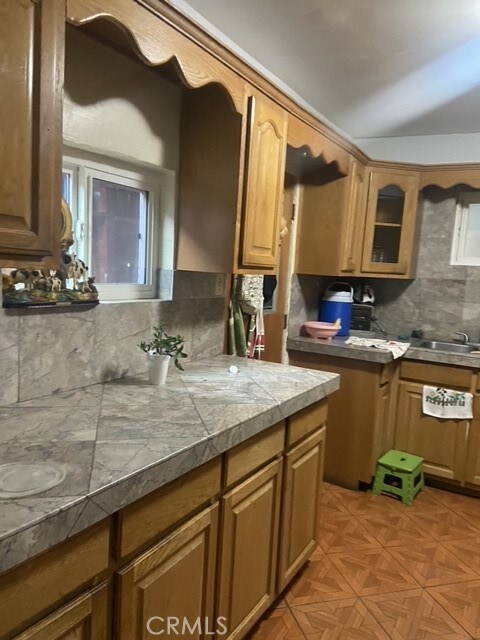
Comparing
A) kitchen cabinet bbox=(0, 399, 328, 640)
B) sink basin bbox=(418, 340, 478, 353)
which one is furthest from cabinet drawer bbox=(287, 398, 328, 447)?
sink basin bbox=(418, 340, 478, 353)

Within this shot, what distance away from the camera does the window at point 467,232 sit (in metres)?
3.34

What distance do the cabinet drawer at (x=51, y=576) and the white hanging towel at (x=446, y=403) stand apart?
2429 millimetres

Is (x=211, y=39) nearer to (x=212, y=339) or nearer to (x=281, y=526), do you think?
(x=212, y=339)

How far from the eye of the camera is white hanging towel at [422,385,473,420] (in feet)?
9.32

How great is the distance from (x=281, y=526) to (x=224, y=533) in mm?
441

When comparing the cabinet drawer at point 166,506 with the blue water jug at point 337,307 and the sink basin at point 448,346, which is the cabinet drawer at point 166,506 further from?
the sink basin at point 448,346

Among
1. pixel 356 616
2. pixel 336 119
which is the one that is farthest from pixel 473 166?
pixel 356 616

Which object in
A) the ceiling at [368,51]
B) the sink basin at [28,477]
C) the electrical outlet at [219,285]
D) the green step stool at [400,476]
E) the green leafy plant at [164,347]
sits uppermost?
the ceiling at [368,51]

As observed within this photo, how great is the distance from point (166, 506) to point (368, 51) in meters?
2.14

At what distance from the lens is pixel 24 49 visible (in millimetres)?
1021

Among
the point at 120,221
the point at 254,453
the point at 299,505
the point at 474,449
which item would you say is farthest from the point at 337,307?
the point at 254,453

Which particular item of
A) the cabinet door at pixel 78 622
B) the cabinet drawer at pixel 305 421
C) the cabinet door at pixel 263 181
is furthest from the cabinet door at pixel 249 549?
the cabinet door at pixel 263 181

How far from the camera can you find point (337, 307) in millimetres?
3271
